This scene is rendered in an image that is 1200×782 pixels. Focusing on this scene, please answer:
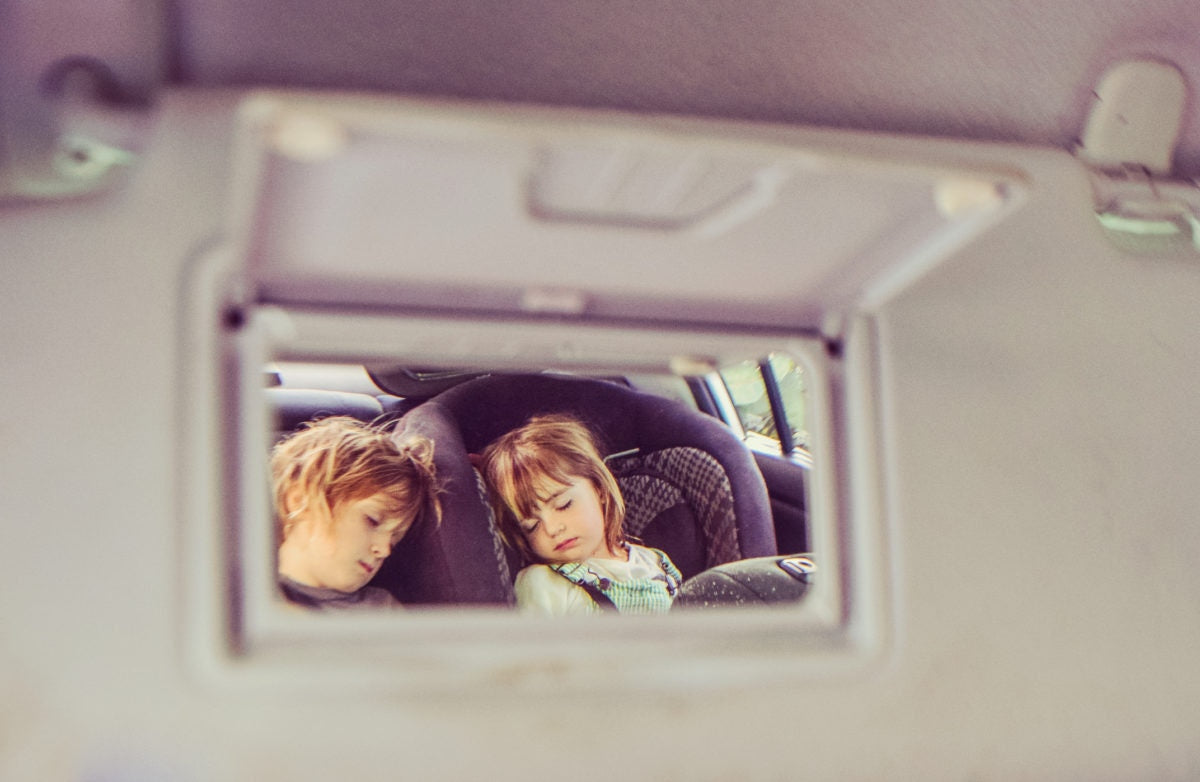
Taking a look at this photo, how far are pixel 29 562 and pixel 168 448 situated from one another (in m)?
0.10

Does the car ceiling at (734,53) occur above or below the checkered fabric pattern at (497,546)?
above

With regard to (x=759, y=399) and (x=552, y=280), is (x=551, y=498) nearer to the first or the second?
(x=759, y=399)

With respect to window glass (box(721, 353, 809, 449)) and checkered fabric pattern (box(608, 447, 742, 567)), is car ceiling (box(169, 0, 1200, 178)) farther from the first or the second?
window glass (box(721, 353, 809, 449))

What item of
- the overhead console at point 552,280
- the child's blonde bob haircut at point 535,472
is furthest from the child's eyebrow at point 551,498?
the overhead console at point 552,280

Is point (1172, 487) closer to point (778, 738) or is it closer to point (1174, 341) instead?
point (1174, 341)

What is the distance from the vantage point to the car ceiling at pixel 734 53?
0.59 metres

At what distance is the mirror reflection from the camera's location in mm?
1472

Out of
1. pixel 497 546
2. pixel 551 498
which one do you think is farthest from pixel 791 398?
pixel 497 546

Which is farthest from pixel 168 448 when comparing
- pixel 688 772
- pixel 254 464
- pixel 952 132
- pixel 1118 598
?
pixel 1118 598

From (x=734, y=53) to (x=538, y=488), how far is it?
120 cm

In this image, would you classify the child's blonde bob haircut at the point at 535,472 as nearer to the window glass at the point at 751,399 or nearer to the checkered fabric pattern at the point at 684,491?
the checkered fabric pattern at the point at 684,491

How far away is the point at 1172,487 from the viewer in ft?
2.46

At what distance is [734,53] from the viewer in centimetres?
64

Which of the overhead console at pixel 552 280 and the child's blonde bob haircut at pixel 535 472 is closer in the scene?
the overhead console at pixel 552 280
